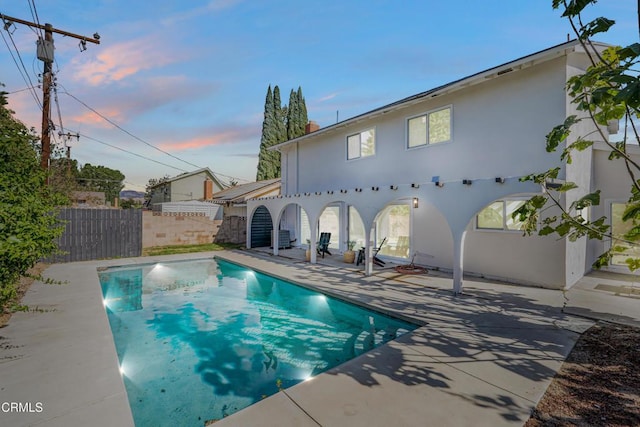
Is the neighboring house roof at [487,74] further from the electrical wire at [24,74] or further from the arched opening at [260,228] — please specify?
the electrical wire at [24,74]

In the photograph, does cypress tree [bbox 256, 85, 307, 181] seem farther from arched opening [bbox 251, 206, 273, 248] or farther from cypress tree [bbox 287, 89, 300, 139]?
arched opening [bbox 251, 206, 273, 248]

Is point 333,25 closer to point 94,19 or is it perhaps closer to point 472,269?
point 94,19

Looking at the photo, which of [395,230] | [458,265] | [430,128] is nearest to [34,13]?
[430,128]

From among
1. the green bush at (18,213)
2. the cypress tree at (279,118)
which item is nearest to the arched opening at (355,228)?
the green bush at (18,213)

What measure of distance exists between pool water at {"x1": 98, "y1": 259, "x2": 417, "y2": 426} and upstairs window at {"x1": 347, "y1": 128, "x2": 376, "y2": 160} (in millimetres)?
6910

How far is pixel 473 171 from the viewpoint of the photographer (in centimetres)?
955

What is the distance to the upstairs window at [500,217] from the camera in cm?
905

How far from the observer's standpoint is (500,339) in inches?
196

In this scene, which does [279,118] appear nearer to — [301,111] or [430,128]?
[301,111]

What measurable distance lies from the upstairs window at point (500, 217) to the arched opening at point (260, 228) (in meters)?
12.5

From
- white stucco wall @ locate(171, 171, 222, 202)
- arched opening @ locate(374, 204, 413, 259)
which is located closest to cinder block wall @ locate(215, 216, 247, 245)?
arched opening @ locate(374, 204, 413, 259)

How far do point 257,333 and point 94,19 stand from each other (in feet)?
45.0

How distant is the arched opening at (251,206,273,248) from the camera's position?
18.1 metres

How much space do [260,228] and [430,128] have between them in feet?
38.6
